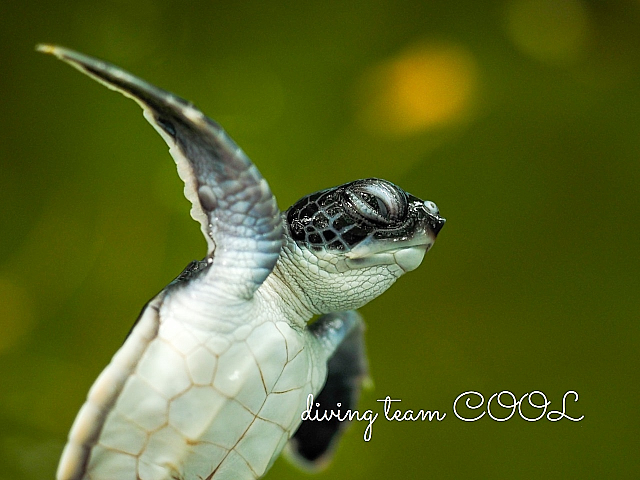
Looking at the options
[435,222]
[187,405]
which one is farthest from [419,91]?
[187,405]

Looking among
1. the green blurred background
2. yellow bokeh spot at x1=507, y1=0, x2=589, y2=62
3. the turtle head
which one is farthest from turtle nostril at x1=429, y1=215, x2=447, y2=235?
yellow bokeh spot at x1=507, y1=0, x2=589, y2=62

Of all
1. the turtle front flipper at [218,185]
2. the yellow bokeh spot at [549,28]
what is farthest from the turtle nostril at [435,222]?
the yellow bokeh spot at [549,28]

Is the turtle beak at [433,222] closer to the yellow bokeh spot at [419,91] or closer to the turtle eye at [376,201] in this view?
the turtle eye at [376,201]

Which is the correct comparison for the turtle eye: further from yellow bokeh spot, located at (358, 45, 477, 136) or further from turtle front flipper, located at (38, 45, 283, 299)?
yellow bokeh spot, located at (358, 45, 477, 136)

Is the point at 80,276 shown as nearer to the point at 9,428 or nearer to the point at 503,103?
the point at 9,428

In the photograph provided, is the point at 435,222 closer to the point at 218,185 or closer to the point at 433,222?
the point at 433,222
